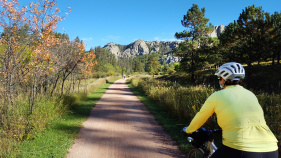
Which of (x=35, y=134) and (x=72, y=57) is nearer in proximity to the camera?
(x=35, y=134)

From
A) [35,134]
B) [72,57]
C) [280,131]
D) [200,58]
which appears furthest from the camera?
[200,58]

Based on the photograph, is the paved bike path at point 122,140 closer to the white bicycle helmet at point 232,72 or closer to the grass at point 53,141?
the grass at point 53,141

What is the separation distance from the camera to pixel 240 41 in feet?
71.2

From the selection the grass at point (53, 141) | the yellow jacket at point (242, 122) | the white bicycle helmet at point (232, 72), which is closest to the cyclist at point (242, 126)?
the yellow jacket at point (242, 122)

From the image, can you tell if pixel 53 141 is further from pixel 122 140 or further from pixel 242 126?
pixel 242 126

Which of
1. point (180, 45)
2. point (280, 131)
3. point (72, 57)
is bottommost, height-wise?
point (280, 131)

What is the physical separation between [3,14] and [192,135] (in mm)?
6508

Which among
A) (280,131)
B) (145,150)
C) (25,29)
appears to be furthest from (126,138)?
(25,29)

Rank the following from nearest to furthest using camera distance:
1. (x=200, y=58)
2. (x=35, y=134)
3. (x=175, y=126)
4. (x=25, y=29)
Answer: (x=35, y=134) < (x=25, y=29) < (x=175, y=126) < (x=200, y=58)

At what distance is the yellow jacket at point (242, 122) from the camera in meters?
1.71

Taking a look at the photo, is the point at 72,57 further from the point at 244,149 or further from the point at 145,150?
the point at 244,149

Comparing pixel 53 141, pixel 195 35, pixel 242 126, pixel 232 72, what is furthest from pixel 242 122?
pixel 195 35

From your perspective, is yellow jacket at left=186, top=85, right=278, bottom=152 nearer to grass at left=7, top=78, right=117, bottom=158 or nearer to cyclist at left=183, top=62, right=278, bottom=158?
cyclist at left=183, top=62, right=278, bottom=158

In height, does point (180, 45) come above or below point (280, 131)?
above
